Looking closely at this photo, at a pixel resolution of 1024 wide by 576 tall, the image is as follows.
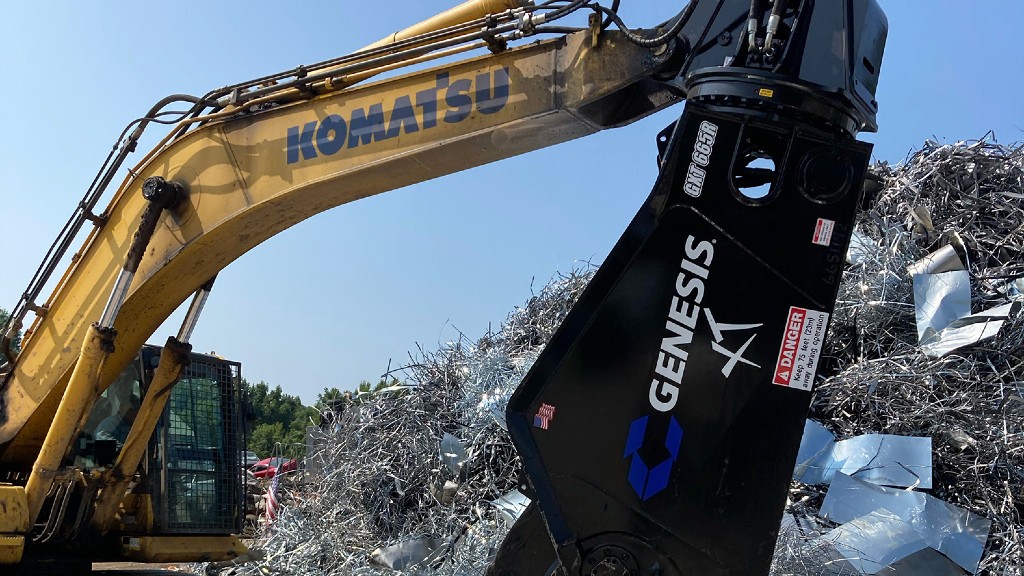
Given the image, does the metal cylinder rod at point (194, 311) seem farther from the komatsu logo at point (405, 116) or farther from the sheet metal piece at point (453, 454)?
the sheet metal piece at point (453, 454)

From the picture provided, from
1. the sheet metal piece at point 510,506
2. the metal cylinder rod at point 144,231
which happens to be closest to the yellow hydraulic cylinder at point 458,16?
the metal cylinder rod at point 144,231

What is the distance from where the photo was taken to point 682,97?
3484mm

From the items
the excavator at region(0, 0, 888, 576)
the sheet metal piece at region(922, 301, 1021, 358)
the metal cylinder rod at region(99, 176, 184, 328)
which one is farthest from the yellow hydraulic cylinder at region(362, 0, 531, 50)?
the sheet metal piece at region(922, 301, 1021, 358)

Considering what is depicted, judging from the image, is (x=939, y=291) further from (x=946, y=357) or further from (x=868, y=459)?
(x=868, y=459)

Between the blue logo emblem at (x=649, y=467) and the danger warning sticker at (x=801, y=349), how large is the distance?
1.11ft

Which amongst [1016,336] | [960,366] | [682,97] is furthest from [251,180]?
[1016,336]

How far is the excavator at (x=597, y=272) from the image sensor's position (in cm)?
282

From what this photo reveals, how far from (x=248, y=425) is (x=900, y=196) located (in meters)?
5.10

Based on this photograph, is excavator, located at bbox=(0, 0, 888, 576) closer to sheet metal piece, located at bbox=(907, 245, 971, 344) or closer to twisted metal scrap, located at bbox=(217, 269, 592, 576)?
twisted metal scrap, located at bbox=(217, 269, 592, 576)

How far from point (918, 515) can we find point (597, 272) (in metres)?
3.58

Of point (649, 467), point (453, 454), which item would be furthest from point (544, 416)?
point (453, 454)

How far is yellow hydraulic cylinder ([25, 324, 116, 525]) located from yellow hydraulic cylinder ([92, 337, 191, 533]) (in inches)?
20.1

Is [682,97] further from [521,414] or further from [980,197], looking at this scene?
[980,197]

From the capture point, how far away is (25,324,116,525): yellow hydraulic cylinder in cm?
447
